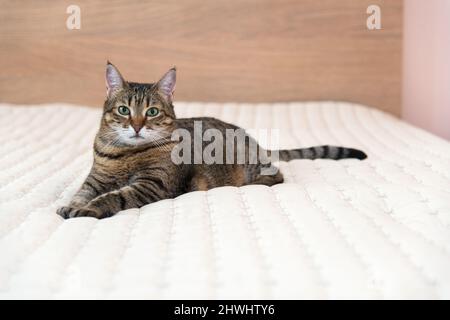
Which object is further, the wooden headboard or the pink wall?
the wooden headboard

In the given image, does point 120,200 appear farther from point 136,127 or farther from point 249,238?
point 249,238

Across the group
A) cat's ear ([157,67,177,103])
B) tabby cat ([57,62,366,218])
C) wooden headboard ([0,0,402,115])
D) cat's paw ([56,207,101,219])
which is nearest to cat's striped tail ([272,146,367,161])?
tabby cat ([57,62,366,218])

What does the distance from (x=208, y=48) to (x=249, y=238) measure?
6.59ft

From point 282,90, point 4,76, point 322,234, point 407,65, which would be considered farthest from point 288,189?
Answer: point 4,76

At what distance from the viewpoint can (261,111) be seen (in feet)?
9.14

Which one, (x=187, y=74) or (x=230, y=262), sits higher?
(x=187, y=74)

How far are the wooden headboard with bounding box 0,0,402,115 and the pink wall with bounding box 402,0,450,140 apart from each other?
73 millimetres

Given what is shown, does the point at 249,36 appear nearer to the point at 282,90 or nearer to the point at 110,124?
the point at 282,90

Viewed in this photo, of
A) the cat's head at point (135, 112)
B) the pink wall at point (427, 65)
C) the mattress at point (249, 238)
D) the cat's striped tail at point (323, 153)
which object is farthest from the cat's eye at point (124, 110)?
the pink wall at point (427, 65)

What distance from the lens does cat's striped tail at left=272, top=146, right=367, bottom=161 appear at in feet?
6.31

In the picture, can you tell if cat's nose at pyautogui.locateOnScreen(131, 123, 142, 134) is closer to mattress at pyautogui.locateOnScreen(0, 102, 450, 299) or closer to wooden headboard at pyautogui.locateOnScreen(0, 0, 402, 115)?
mattress at pyautogui.locateOnScreen(0, 102, 450, 299)

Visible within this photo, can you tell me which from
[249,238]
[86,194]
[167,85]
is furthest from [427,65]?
[249,238]

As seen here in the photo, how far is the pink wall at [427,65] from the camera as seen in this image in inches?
101
